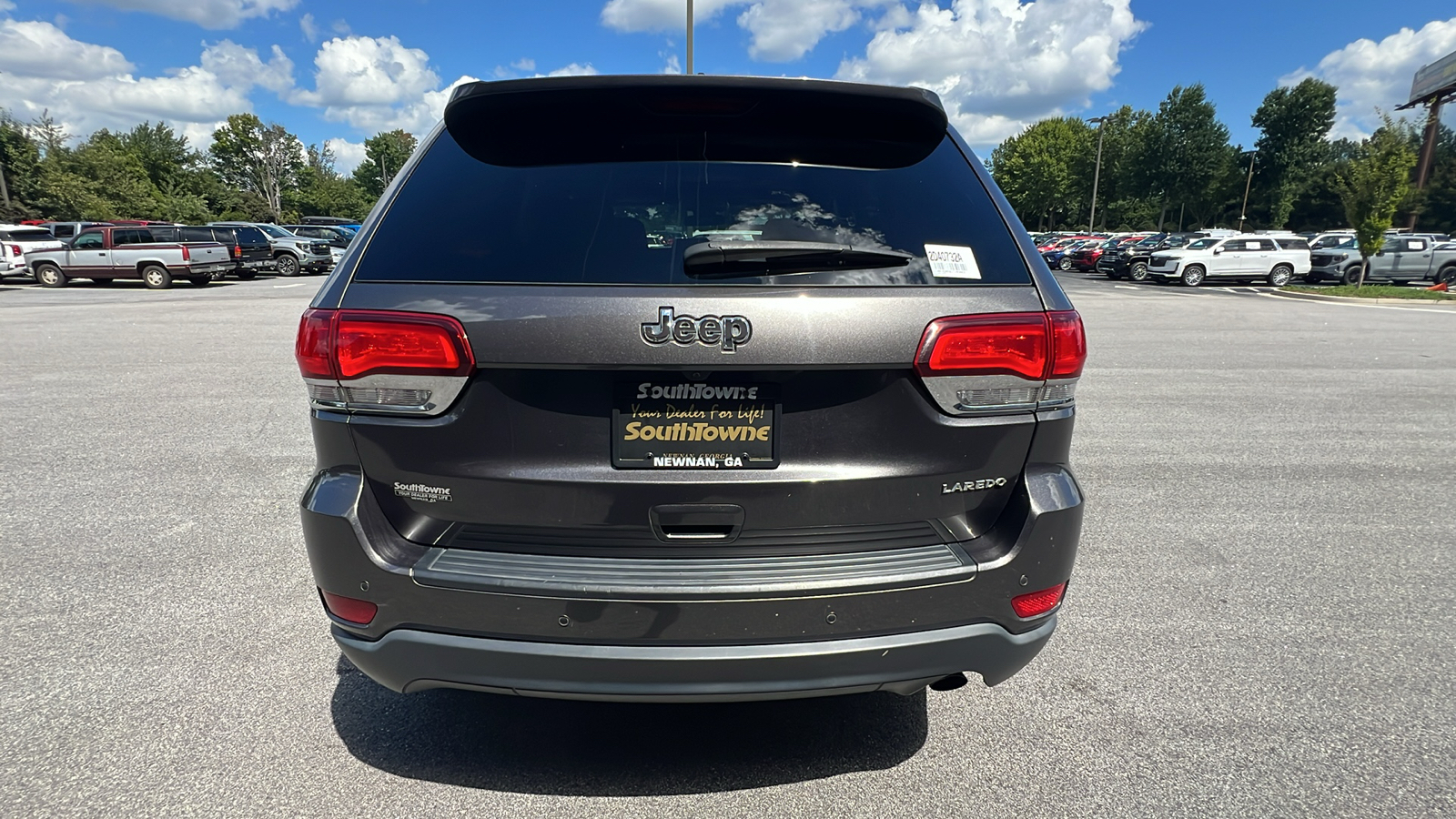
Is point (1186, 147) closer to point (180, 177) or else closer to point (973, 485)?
point (973, 485)

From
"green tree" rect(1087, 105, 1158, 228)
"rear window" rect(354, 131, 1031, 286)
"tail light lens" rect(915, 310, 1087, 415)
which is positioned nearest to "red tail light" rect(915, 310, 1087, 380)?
"tail light lens" rect(915, 310, 1087, 415)

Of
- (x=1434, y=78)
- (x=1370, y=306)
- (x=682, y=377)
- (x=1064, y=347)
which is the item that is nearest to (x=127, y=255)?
(x=682, y=377)

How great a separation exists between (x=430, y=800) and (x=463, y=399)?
1.18 m

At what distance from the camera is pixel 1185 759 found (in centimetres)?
240

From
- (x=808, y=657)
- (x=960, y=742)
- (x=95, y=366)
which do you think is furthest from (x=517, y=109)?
(x=95, y=366)

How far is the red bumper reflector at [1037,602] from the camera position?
81.0 inches

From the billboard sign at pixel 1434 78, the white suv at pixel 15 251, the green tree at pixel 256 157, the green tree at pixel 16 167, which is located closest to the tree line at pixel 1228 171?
the billboard sign at pixel 1434 78

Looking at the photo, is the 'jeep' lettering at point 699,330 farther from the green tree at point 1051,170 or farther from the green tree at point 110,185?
the green tree at point 1051,170

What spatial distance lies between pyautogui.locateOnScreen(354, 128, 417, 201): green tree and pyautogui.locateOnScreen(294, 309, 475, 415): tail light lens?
124 metres

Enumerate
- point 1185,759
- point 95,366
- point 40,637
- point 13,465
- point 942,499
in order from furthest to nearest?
point 95,366
point 13,465
point 40,637
point 1185,759
point 942,499

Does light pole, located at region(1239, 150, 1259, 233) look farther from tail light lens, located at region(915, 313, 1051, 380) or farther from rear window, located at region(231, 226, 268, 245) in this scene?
tail light lens, located at region(915, 313, 1051, 380)

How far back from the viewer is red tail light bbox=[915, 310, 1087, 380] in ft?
6.32

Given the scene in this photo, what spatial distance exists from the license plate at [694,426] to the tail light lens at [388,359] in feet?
1.33

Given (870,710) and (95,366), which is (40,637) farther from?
(95,366)
